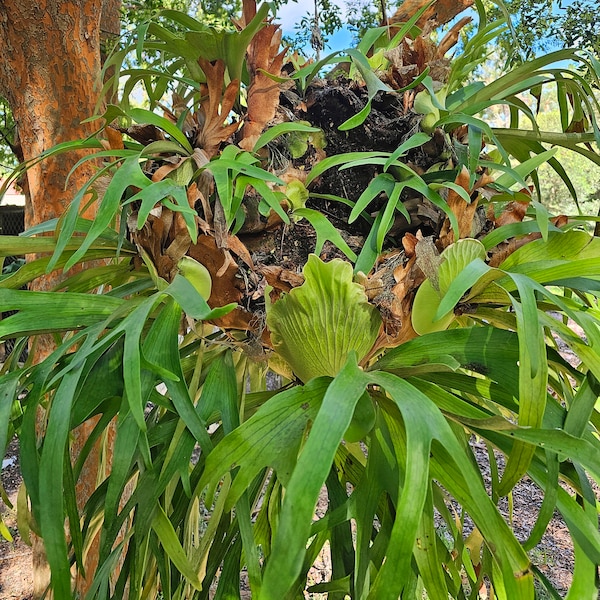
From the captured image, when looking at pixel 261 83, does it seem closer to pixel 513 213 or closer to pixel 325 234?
pixel 325 234

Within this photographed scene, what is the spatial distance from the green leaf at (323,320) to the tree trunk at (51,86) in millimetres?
604

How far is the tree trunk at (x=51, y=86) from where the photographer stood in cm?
88

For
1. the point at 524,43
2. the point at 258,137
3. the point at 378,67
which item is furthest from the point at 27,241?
the point at 524,43

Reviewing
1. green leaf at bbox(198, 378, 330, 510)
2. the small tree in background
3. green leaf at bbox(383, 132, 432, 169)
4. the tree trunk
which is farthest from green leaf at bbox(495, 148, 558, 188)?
the tree trunk

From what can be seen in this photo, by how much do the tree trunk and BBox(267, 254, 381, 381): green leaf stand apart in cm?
60

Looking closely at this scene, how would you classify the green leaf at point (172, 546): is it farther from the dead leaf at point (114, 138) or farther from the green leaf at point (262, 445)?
the dead leaf at point (114, 138)

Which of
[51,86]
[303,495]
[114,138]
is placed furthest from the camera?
[51,86]

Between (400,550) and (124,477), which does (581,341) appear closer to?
(400,550)

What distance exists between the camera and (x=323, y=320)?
15.9 inches

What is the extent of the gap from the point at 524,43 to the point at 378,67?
162cm

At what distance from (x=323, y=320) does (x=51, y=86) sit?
77cm

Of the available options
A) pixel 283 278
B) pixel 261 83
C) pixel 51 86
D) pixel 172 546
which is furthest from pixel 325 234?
pixel 51 86

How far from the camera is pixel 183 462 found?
414 mm

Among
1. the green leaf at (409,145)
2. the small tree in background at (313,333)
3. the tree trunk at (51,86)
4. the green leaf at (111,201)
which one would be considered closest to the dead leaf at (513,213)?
the small tree in background at (313,333)
